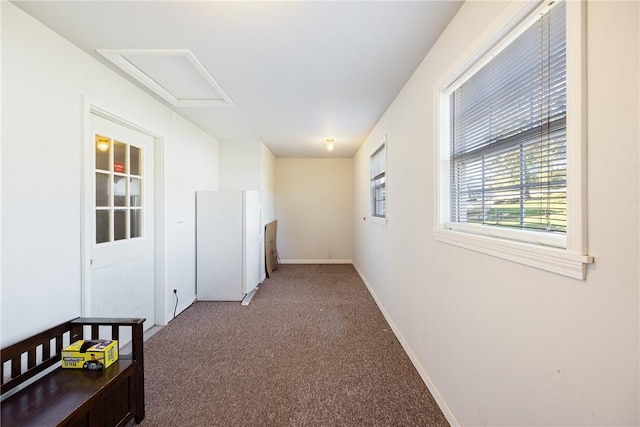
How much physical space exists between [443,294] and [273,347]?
63.8 inches

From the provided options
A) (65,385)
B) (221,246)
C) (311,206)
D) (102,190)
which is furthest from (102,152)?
(311,206)

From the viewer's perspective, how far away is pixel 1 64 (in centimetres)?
139

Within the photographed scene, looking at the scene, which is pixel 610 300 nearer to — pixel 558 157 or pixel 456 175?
pixel 558 157

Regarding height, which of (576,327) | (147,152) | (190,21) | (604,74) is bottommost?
(576,327)

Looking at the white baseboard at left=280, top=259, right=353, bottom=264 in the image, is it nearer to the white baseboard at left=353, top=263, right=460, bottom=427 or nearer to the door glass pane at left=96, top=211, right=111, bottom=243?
the white baseboard at left=353, top=263, right=460, bottom=427

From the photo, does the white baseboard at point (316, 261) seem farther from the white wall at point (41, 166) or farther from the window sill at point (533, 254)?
the window sill at point (533, 254)

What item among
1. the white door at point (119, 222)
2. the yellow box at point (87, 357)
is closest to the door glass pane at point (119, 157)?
the white door at point (119, 222)

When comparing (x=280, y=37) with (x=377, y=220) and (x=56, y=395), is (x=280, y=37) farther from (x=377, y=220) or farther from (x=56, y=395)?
(x=377, y=220)

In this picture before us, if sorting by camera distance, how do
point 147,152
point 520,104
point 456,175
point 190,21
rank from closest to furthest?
point 520,104
point 190,21
point 456,175
point 147,152

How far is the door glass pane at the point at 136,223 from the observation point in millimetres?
2632

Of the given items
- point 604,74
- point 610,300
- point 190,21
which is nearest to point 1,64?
point 190,21

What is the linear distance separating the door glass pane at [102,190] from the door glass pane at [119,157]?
14 centimetres

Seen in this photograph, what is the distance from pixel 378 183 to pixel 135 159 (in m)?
2.96

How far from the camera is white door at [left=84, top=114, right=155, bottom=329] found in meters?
2.12
